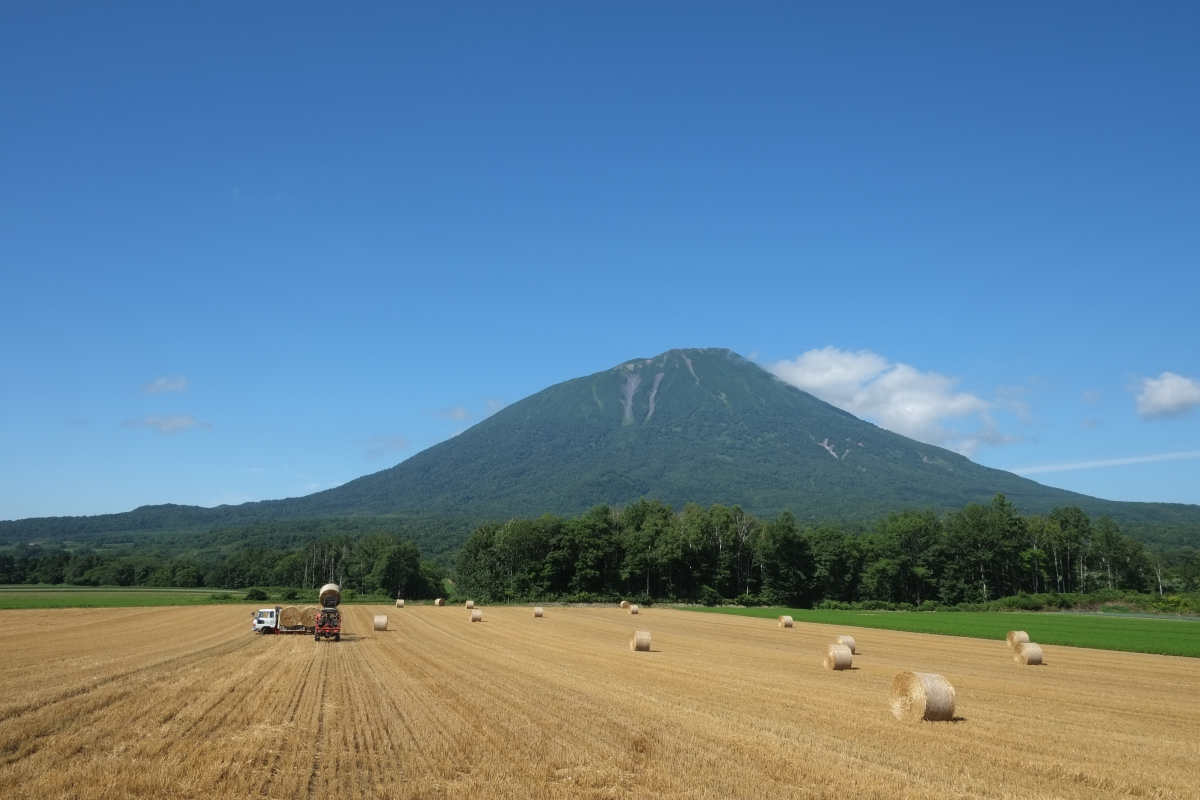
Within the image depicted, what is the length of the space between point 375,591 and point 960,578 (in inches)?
2680

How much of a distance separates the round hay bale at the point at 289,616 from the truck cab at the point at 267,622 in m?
0.31

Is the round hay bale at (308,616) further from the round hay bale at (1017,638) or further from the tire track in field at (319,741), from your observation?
the round hay bale at (1017,638)

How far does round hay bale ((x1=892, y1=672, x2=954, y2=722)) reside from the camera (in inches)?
544

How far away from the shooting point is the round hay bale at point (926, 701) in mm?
13820

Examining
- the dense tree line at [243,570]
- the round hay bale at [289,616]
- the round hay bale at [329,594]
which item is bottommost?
the dense tree line at [243,570]

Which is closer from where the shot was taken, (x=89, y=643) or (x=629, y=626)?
(x=89, y=643)

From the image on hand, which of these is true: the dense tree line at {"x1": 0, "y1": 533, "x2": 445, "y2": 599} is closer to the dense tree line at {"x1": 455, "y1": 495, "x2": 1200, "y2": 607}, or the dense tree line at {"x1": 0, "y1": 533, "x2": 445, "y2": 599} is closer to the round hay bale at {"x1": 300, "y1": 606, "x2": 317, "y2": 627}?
the dense tree line at {"x1": 455, "y1": 495, "x2": 1200, "y2": 607}

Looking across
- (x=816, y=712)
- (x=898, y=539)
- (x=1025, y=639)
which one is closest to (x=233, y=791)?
(x=816, y=712)

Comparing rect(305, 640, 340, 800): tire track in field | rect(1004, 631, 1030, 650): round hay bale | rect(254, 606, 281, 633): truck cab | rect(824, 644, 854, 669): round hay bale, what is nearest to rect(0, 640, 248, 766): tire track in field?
rect(305, 640, 340, 800): tire track in field

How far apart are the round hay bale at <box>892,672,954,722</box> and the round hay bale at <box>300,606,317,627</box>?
28641mm

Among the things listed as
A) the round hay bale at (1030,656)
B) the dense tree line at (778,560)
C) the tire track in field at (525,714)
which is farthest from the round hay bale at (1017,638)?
the dense tree line at (778,560)

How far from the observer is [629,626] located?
47156mm

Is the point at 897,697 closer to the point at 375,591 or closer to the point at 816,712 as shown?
the point at 816,712

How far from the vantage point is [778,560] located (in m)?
81.6
